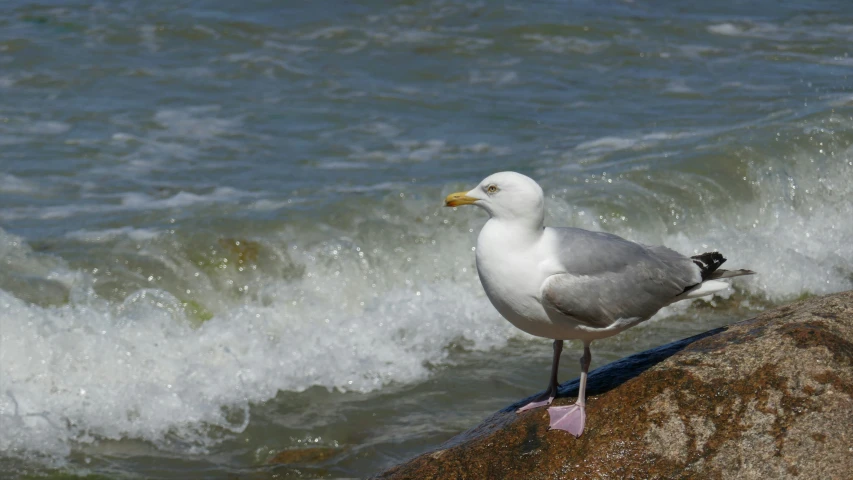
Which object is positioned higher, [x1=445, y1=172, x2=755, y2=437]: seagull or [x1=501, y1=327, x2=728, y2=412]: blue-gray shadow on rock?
[x1=445, y1=172, x2=755, y2=437]: seagull

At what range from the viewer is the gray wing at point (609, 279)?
4098 mm

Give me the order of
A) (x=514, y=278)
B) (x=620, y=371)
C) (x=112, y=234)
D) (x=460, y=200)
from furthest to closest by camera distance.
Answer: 1. (x=112, y=234)
2. (x=620, y=371)
3. (x=460, y=200)
4. (x=514, y=278)

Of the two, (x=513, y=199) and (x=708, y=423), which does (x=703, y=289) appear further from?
(x=513, y=199)

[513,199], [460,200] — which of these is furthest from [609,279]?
[460,200]

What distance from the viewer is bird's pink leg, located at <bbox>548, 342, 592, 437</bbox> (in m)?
4.02

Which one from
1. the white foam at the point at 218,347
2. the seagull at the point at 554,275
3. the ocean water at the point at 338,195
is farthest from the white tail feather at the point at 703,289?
the white foam at the point at 218,347

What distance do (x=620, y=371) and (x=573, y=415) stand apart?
1.41ft

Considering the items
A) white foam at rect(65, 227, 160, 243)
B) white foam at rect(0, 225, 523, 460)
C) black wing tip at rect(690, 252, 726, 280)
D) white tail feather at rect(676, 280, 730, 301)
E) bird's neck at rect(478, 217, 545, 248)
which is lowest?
white foam at rect(0, 225, 523, 460)

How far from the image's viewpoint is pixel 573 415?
4.07 m

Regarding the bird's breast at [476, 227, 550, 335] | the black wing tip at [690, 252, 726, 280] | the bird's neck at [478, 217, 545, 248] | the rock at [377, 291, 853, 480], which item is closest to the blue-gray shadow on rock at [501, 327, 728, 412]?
the rock at [377, 291, 853, 480]

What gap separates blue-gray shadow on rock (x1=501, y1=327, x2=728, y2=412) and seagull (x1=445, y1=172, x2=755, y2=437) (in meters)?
0.14

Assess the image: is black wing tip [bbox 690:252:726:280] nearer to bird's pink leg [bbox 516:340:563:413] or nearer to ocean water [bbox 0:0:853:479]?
bird's pink leg [bbox 516:340:563:413]

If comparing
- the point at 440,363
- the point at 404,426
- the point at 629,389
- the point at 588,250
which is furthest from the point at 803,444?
the point at 440,363

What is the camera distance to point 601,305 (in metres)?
4.21
